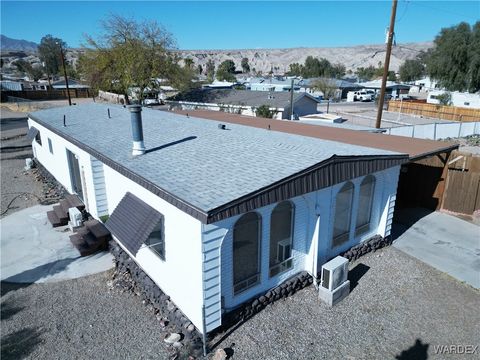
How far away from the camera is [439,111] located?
38.7 metres

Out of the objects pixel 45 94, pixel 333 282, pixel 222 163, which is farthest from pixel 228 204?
pixel 45 94

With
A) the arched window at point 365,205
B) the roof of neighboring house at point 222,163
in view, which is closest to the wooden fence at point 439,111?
the arched window at point 365,205

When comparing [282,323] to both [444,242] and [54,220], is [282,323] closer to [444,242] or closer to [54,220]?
[444,242]

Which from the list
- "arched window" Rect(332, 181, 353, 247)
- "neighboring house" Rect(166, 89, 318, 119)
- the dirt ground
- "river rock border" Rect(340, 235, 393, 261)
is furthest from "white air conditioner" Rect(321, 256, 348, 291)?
"neighboring house" Rect(166, 89, 318, 119)

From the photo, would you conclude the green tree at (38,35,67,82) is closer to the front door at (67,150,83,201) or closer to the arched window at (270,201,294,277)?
the front door at (67,150,83,201)

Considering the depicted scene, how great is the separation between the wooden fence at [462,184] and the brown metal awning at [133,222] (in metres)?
11.5

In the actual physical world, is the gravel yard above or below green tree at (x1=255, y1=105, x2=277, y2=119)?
below

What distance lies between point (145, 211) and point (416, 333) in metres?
6.16

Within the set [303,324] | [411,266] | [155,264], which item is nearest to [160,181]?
[155,264]

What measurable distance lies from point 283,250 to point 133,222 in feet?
11.1

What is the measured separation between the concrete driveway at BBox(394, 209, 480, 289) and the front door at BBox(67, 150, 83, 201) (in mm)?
11182

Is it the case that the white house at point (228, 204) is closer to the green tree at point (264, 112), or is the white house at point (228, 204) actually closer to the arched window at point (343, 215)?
the arched window at point (343, 215)

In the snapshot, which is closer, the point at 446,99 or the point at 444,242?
the point at 444,242

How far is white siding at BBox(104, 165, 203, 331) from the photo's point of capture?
18.7 ft
